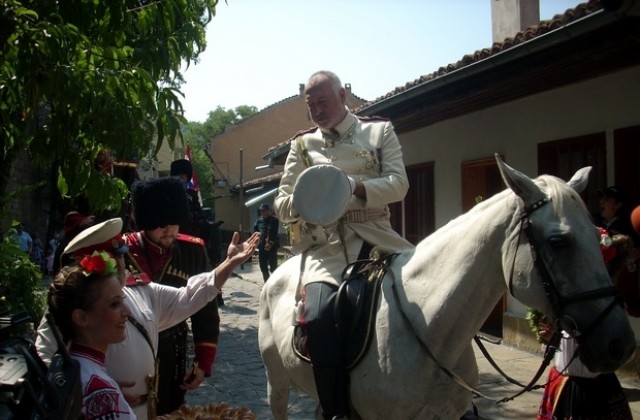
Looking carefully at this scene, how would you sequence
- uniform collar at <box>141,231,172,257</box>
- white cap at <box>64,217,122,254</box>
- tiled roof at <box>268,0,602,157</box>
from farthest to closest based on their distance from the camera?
tiled roof at <box>268,0,602,157</box> → uniform collar at <box>141,231,172,257</box> → white cap at <box>64,217,122,254</box>

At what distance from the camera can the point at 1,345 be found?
172cm

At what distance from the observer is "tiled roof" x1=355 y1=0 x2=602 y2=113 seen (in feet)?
17.6

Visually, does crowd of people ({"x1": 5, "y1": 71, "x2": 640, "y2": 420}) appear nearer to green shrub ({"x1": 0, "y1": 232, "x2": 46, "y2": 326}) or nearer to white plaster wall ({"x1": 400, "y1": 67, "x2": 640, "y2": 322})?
green shrub ({"x1": 0, "y1": 232, "x2": 46, "y2": 326})

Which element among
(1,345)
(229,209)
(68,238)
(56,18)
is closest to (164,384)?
(68,238)

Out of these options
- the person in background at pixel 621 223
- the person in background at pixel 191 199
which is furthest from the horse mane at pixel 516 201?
the person in background at pixel 191 199

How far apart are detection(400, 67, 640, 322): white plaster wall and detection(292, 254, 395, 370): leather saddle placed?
4236 mm

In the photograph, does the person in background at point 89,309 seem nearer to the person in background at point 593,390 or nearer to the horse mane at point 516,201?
the horse mane at point 516,201

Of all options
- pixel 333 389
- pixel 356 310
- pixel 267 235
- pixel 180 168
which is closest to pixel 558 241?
pixel 356 310

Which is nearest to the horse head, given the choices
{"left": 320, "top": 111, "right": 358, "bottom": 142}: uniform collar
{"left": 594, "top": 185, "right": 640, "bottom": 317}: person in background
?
{"left": 320, "top": 111, "right": 358, "bottom": 142}: uniform collar

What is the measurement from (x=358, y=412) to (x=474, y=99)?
19.6 ft

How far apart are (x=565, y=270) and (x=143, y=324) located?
195 centimetres

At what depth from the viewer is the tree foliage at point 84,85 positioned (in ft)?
8.92

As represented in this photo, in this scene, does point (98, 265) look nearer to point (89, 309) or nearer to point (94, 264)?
point (94, 264)

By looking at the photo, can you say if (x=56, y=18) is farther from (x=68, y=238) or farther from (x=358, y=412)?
(x=358, y=412)
